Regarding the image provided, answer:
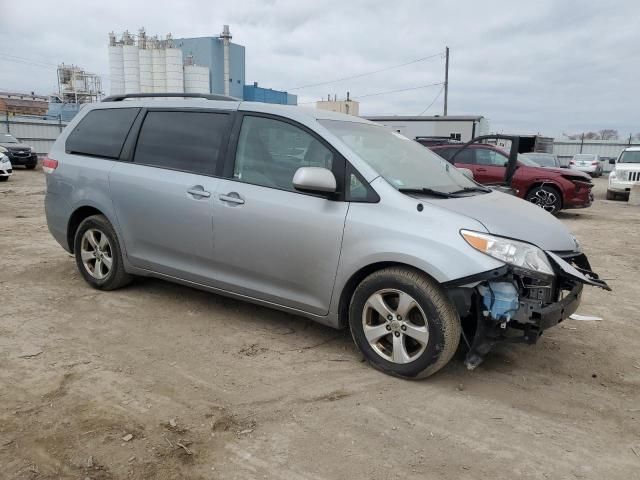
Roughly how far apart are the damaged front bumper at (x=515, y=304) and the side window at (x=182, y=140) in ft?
7.32

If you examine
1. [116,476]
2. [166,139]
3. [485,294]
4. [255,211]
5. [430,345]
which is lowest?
[116,476]

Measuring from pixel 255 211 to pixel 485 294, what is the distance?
174 centimetres

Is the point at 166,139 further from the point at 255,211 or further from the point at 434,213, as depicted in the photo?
the point at 434,213

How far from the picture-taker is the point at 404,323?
3.24 m

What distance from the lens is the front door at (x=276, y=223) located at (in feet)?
11.5

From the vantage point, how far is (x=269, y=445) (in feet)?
8.54

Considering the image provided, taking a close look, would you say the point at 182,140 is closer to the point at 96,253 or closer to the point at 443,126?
the point at 96,253

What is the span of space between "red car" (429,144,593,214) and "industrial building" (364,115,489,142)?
577 inches

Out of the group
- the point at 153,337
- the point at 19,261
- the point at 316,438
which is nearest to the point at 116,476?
the point at 316,438

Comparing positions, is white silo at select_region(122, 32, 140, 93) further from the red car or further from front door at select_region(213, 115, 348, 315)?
front door at select_region(213, 115, 348, 315)

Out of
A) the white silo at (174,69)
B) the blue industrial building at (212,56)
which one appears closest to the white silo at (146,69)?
the white silo at (174,69)

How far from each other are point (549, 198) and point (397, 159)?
8.99 m

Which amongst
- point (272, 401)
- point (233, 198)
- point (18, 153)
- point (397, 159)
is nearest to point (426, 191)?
point (397, 159)

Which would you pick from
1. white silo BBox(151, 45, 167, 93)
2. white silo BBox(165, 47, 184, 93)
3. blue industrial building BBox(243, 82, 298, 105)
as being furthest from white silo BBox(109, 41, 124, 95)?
blue industrial building BBox(243, 82, 298, 105)
